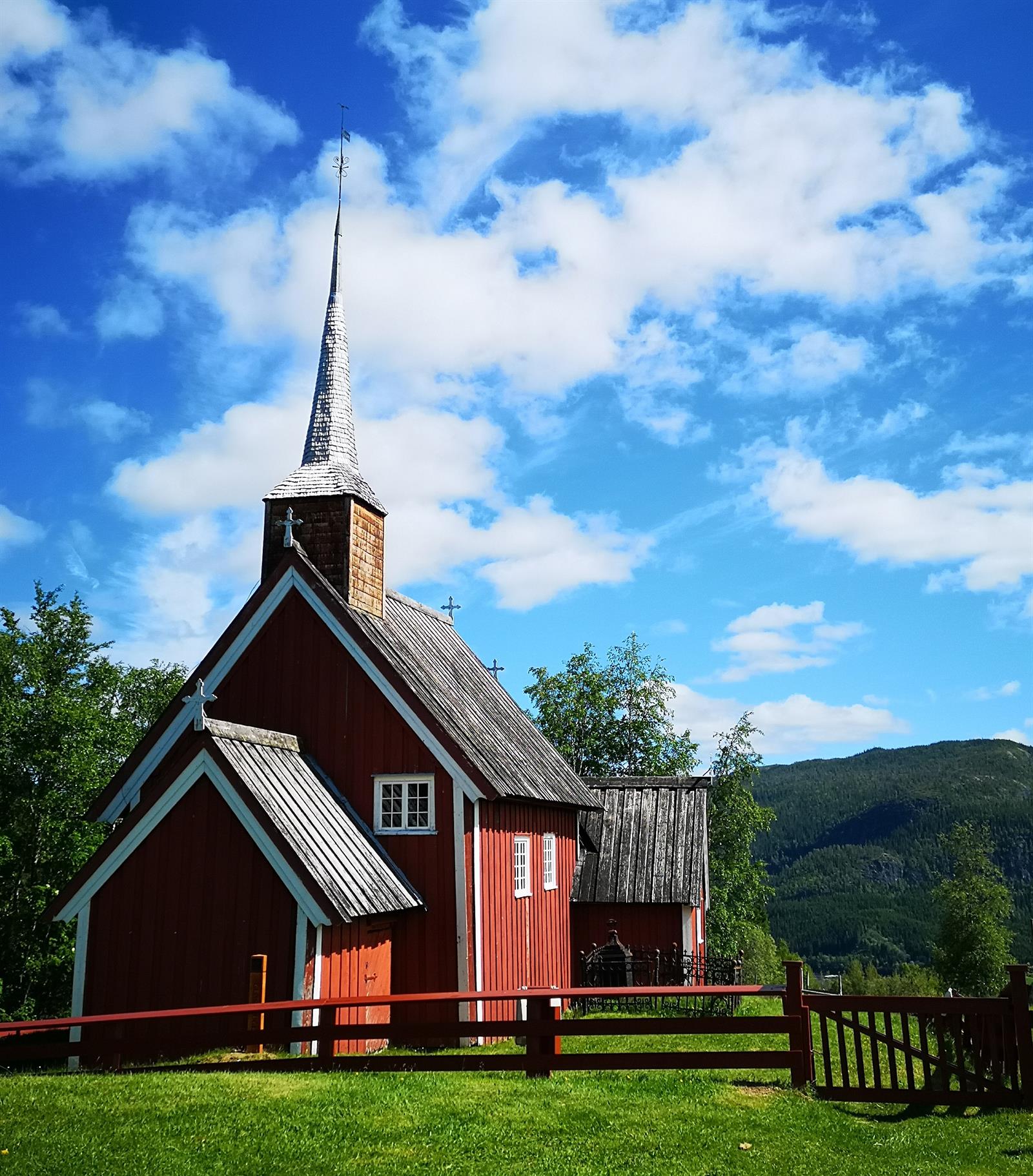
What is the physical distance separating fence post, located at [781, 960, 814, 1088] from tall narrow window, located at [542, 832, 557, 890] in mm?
10353

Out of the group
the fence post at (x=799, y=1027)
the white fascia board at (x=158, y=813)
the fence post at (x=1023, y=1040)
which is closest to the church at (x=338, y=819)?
the white fascia board at (x=158, y=813)

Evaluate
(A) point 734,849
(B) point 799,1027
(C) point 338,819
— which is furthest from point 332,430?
(A) point 734,849

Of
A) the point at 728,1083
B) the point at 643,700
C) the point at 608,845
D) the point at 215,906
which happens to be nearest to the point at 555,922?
the point at 608,845

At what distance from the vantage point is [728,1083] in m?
11.4

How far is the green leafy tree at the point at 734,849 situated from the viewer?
139ft

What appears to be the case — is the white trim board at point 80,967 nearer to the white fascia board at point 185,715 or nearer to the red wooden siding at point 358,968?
the red wooden siding at point 358,968

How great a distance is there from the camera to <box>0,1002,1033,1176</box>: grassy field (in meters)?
8.46

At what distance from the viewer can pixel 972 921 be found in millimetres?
72125

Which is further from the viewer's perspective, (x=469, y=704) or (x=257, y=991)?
(x=469, y=704)

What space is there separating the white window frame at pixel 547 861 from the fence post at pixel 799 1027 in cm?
1035

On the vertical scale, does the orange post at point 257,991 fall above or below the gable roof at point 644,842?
below

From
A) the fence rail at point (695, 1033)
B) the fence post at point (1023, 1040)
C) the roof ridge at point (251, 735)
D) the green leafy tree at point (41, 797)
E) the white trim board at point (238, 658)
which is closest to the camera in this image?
the fence rail at point (695, 1033)

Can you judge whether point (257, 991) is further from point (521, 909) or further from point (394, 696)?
point (521, 909)

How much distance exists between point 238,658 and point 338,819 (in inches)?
151
